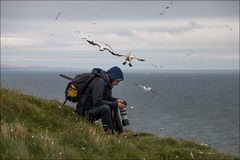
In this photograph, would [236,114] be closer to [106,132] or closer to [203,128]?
[203,128]

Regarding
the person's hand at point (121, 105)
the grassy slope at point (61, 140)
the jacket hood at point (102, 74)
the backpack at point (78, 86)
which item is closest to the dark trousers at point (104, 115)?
the person's hand at point (121, 105)

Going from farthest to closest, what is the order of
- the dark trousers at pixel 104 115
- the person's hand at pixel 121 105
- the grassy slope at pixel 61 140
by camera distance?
the person's hand at pixel 121 105 → the dark trousers at pixel 104 115 → the grassy slope at pixel 61 140

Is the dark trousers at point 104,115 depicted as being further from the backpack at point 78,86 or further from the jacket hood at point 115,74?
the jacket hood at point 115,74

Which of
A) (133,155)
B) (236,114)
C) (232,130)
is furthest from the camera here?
(236,114)

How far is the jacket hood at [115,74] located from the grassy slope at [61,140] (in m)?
1.37

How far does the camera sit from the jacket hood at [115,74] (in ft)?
41.9

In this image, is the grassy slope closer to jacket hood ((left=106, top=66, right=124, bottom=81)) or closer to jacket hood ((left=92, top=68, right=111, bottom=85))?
jacket hood ((left=92, top=68, right=111, bottom=85))

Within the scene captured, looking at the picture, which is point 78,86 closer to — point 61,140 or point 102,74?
point 102,74

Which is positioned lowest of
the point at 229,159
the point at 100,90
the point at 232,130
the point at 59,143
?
the point at 232,130

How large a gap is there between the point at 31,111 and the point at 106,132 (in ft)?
6.38

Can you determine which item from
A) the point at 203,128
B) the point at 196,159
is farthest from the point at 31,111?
the point at 203,128

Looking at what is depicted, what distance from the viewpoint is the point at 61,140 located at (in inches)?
396

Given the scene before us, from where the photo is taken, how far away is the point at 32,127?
11250mm

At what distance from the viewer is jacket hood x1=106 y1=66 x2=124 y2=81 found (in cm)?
1279
